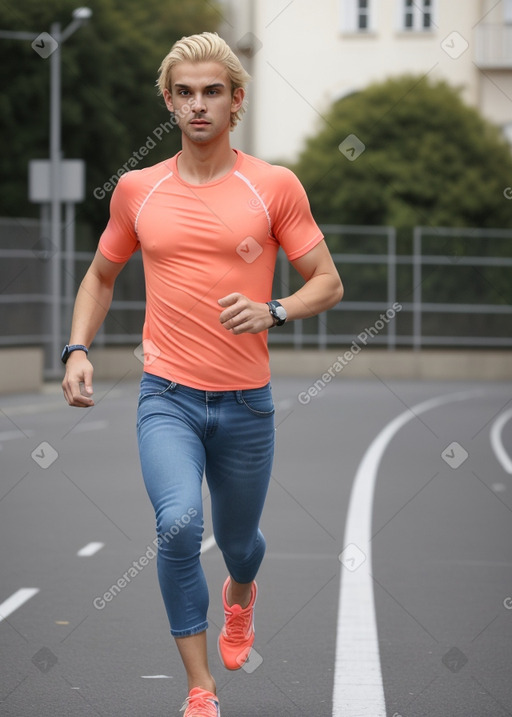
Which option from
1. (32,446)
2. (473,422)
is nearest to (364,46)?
(473,422)

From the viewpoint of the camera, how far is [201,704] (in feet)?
15.2

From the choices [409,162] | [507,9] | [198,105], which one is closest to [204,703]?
[198,105]

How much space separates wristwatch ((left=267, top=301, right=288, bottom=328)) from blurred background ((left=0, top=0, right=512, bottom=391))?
21841mm

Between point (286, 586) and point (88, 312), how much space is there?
2.97m

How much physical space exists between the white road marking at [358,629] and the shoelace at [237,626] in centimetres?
40

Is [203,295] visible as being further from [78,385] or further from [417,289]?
[417,289]

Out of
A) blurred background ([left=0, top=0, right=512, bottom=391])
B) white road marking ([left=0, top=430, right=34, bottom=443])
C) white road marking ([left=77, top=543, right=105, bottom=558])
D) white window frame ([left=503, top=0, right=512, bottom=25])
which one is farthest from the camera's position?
white window frame ([left=503, top=0, right=512, bottom=25])

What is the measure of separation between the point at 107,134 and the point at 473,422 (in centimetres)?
1779

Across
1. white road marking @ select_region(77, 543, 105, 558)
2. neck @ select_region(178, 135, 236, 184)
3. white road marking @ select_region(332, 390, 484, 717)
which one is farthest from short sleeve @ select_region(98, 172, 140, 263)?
white road marking @ select_region(77, 543, 105, 558)

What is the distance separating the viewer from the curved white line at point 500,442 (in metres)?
14.4

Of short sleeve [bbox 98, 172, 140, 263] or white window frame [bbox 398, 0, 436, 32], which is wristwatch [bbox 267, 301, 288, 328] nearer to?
short sleeve [bbox 98, 172, 140, 263]

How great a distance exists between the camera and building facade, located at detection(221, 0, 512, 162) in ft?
149

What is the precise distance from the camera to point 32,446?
15.6 m

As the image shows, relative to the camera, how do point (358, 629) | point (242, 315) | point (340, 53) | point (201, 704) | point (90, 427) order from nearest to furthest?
point (242, 315) → point (201, 704) → point (358, 629) → point (90, 427) → point (340, 53)
